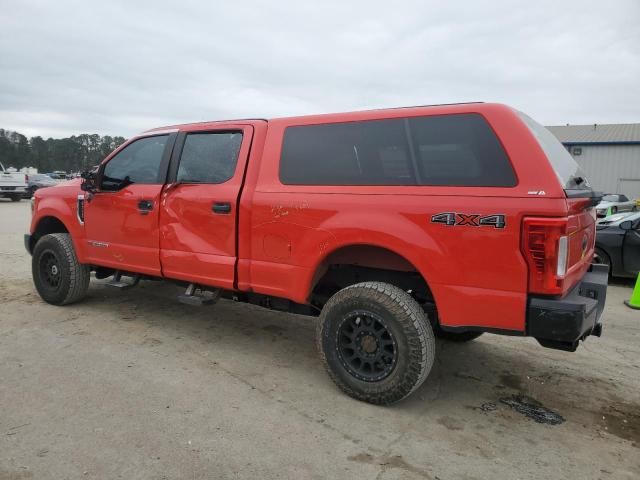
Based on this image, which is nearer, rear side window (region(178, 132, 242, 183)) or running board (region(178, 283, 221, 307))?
rear side window (region(178, 132, 242, 183))

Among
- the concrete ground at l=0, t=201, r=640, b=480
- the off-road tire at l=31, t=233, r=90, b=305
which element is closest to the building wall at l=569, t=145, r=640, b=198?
the concrete ground at l=0, t=201, r=640, b=480

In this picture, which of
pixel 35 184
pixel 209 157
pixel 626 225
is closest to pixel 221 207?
pixel 209 157

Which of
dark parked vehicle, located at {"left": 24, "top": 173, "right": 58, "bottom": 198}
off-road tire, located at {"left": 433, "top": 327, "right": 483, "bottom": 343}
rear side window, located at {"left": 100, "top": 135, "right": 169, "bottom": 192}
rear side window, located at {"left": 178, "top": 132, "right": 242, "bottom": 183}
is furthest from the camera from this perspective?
dark parked vehicle, located at {"left": 24, "top": 173, "right": 58, "bottom": 198}

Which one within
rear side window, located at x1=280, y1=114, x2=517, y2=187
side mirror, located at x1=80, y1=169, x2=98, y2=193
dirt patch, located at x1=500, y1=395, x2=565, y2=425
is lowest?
dirt patch, located at x1=500, y1=395, x2=565, y2=425

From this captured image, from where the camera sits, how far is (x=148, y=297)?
586 centimetres

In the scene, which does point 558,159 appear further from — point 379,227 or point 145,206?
point 145,206

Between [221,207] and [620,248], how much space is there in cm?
641

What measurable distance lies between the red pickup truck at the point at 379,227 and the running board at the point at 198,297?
0.07ft

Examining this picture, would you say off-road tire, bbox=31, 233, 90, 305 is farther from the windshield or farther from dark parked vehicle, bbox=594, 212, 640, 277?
dark parked vehicle, bbox=594, 212, 640, 277

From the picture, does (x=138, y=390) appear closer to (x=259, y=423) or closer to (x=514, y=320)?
(x=259, y=423)

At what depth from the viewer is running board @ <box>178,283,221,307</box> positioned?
163 inches

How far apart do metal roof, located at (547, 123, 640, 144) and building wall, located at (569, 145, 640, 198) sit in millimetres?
576

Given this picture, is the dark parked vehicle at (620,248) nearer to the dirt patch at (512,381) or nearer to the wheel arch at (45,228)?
the dirt patch at (512,381)

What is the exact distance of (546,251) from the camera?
259 cm
